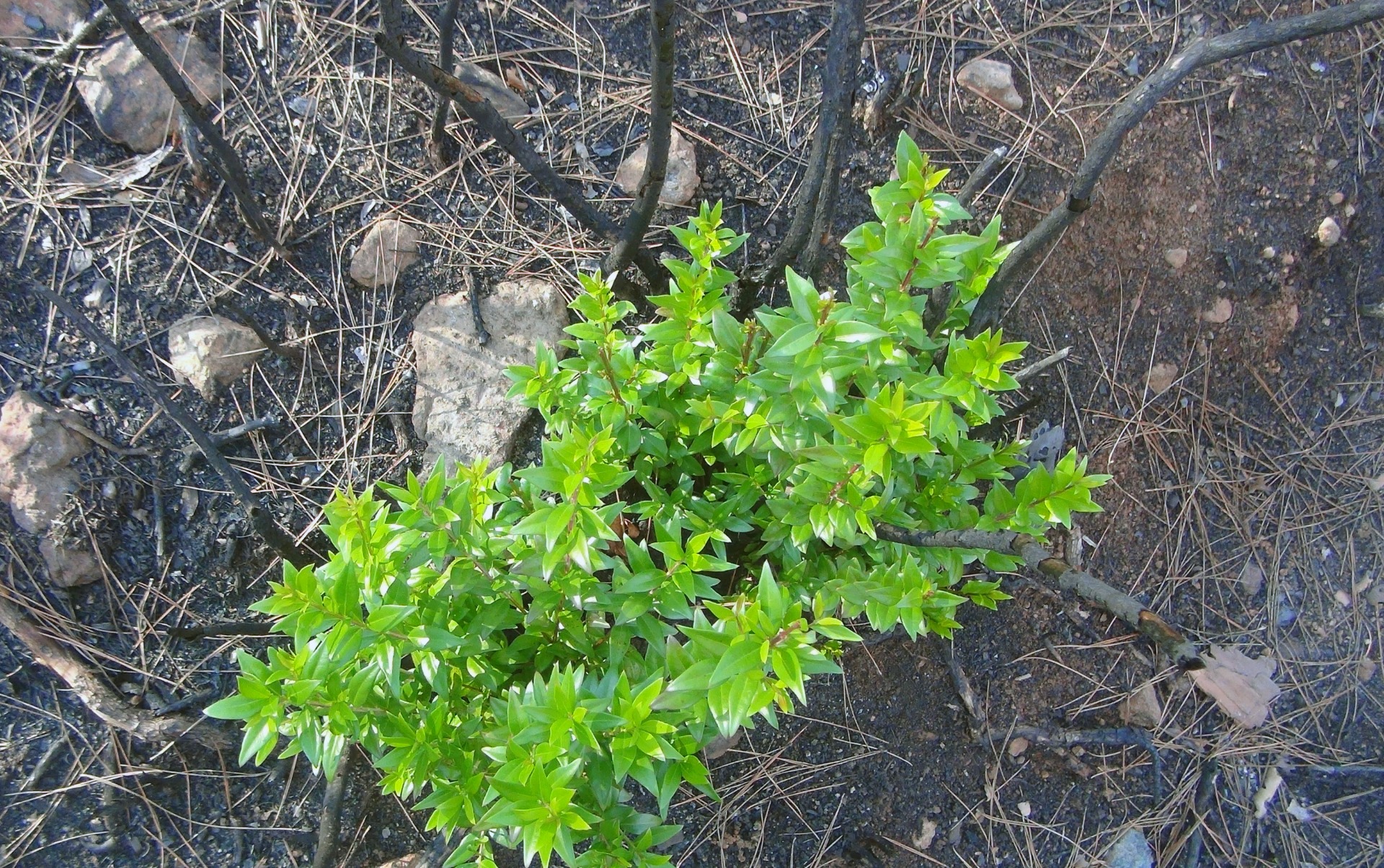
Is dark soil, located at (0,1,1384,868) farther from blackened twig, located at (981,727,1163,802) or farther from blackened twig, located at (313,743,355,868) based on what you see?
blackened twig, located at (313,743,355,868)

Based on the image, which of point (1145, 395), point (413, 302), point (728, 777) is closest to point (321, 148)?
point (413, 302)

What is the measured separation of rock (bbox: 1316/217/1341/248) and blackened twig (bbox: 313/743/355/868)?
4.15m

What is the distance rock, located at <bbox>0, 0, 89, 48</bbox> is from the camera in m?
2.84

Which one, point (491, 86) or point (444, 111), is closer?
point (444, 111)

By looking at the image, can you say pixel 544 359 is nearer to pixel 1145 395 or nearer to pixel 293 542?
pixel 293 542

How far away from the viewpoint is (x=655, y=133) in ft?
7.80

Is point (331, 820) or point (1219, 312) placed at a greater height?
point (1219, 312)

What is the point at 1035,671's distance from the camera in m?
3.30

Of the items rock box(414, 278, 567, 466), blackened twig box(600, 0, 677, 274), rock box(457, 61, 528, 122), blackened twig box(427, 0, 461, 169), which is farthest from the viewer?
rock box(457, 61, 528, 122)

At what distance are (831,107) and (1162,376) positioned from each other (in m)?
1.96

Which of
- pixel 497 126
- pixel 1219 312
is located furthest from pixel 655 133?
pixel 1219 312

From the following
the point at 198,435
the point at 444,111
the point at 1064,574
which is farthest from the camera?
the point at 444,111

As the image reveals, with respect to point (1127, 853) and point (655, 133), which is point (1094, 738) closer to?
Result: point (1127, 853)

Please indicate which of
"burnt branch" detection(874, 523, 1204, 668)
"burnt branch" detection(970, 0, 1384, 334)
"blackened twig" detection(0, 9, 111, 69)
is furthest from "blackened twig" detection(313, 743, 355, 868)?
"burnt branch" detection(970, 0, 1384, 334)
